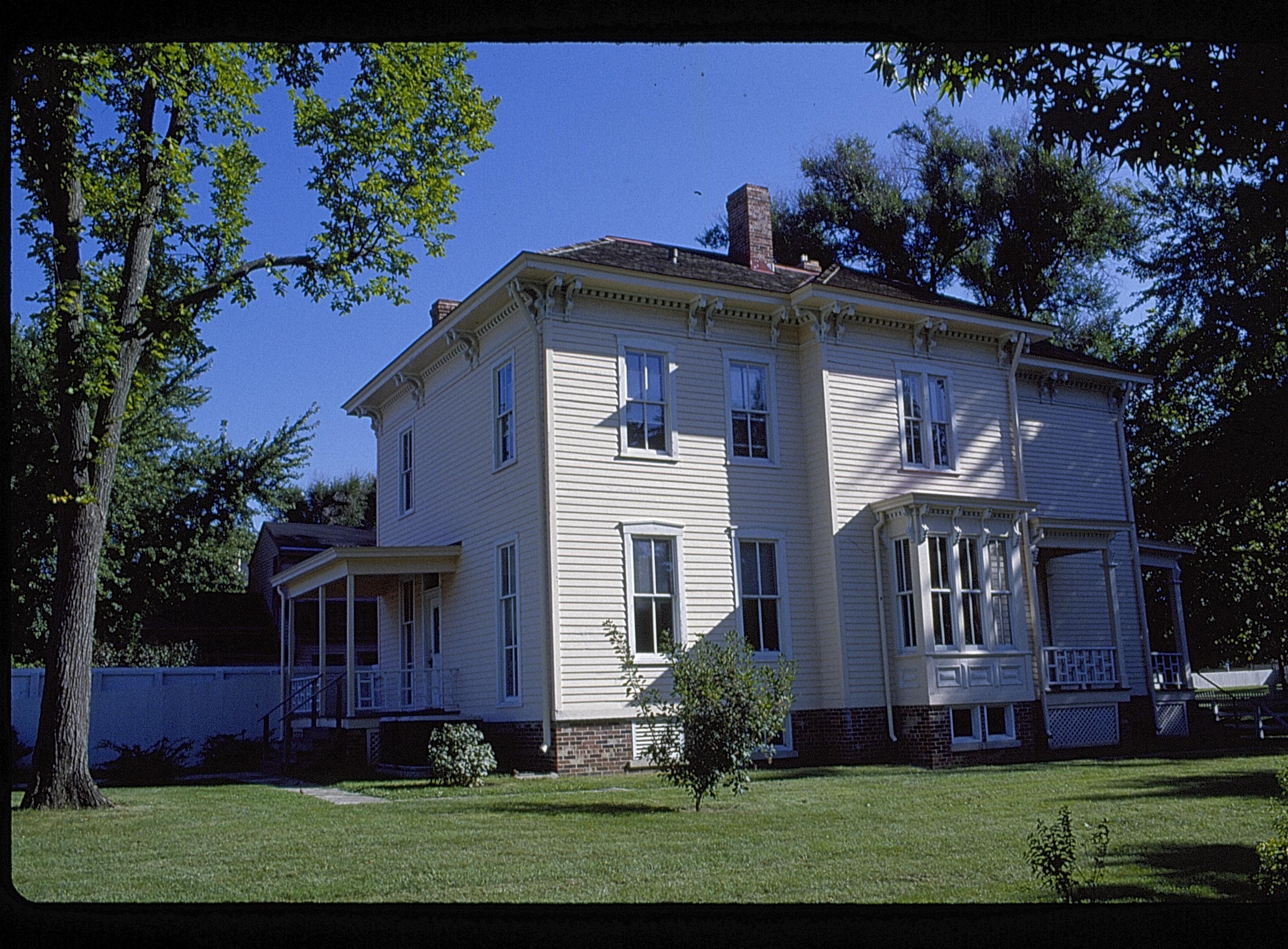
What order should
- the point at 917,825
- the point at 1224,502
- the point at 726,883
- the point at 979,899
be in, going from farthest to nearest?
1. the point at 1224,502
2. the point at 917,825
3. the point at 726,883
4. the point at 979,899

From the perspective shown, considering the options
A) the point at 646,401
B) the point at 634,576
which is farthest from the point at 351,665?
the point at 646,401

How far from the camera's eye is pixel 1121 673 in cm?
1789

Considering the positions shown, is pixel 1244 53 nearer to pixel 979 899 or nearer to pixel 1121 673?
pixel 979 899

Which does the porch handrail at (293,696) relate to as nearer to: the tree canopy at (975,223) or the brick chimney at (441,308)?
the brick chimney at (441,308)

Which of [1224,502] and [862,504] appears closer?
[862,504]

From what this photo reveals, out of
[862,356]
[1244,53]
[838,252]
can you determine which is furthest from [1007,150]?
[1244,53]

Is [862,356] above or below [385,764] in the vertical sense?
above

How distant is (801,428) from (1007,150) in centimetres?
1672

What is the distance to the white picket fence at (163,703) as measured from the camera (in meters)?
19.0

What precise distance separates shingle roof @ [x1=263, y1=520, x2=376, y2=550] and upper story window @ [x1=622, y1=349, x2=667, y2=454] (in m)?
15.1

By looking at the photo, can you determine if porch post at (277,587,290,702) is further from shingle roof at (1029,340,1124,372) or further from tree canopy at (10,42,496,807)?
shingle roof at (1029,340,1124,372)

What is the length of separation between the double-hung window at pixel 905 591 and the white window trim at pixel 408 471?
25.9ft

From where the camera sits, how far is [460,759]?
12727 mm

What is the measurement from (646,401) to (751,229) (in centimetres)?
411
